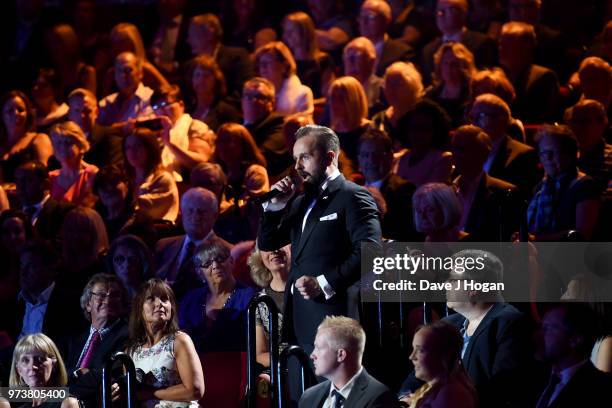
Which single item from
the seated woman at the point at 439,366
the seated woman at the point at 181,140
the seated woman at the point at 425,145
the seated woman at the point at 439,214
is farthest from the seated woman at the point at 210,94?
the seated woman at the point at 439,366

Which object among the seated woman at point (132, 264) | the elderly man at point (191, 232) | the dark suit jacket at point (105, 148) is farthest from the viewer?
the dark suit jacket at point (105, 148)

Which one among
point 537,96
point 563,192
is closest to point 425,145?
point 537,96

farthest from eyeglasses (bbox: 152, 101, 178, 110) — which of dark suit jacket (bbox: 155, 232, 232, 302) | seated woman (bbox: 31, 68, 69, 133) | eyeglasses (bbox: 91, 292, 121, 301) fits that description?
eyeglasses (bbox: 91, 292, 121, 301)

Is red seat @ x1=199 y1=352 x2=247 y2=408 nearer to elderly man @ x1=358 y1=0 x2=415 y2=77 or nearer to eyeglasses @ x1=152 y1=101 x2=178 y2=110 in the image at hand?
eyeglasses @ x1=152 y1=101 x2=178 y2=110

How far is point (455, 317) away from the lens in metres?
5.94

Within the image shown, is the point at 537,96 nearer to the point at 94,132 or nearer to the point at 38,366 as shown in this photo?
the point at 94,132

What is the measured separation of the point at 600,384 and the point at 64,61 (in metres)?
7.14

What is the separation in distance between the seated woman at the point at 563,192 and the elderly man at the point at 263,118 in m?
2.41

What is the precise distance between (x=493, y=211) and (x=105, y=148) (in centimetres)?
362

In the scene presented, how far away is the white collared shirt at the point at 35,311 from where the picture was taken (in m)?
7.51

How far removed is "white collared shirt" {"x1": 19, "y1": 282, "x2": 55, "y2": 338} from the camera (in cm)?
751

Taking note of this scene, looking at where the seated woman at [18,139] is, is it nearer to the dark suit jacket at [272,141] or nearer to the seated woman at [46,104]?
the seated woman at [46,104]

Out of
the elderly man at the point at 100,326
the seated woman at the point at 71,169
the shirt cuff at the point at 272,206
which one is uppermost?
the seated woman at the point at 71,169

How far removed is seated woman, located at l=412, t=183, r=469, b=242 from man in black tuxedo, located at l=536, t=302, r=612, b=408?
1568mm
